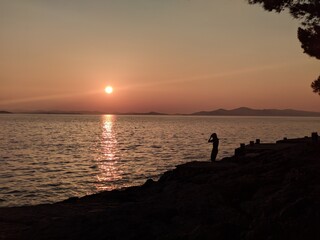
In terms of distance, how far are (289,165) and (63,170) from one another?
29.6 metres

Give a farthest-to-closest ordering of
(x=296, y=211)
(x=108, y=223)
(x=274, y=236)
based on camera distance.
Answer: (x=108, y=223)
(x=296, y=211)
(x=274, y=236)

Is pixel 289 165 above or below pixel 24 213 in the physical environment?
above

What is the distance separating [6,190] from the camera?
1109 inches

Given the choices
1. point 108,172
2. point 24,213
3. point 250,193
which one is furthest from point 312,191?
point 108,172

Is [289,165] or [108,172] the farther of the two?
[108,172]

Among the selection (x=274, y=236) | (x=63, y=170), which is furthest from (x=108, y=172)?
(x=274, y=236)

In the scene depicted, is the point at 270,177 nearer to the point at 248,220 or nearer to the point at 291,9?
the point at 248,220

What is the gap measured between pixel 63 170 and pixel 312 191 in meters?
33.2

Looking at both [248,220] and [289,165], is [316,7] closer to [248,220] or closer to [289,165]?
[289,165]

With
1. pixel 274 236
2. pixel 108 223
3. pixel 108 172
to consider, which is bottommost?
pixel 108 172

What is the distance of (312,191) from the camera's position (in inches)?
353

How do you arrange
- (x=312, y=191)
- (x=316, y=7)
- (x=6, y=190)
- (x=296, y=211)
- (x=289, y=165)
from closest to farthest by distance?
(x=296, y=211)
(x=312, y=191)
(x=289, y=165)
(x=316, y=7)
(x=6, y=190)

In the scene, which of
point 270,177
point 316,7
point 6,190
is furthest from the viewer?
point 6,190

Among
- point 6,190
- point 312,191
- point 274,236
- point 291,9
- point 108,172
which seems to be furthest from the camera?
point 108,172
